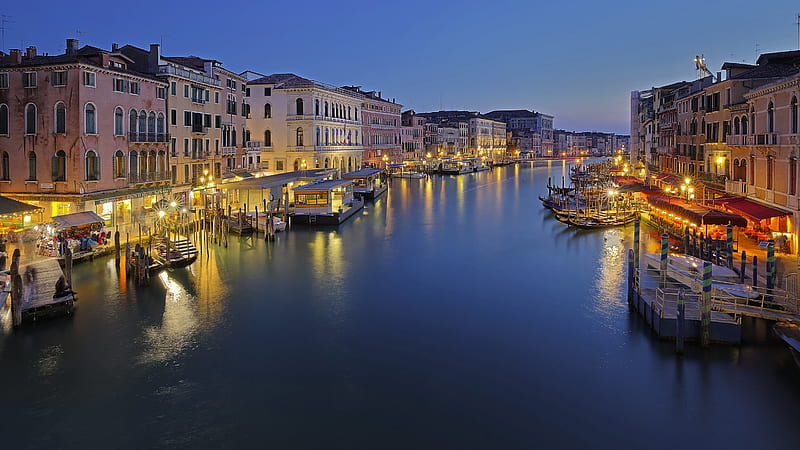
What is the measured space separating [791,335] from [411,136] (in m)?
58.5

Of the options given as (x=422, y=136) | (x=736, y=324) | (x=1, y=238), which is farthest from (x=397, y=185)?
(x=736, y=324)

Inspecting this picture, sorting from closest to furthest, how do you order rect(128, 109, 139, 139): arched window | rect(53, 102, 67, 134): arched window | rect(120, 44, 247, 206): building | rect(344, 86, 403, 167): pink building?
rect(53, 102, 67, 134): arched window < rect(128, 109, 139, 139): arched window < rect(120, 44, 247, 206): building < rect(344, 86, 403, 167): pink building

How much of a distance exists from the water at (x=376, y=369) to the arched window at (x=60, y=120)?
482 cm

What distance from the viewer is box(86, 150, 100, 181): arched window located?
18719 millimetres

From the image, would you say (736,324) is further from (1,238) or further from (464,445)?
(1,238)

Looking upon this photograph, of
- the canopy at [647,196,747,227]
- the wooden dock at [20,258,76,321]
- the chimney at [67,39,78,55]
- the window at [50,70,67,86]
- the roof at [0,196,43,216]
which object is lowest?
the wooden dock at [20,258,76,321]

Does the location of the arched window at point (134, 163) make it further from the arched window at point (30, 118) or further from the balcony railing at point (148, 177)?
the arched window at point (30, 118)

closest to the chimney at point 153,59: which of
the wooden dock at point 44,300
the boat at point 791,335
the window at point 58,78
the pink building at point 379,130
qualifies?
the window at point 58,78

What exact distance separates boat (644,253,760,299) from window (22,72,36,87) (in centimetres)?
1791

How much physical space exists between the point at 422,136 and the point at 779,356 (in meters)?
62.1

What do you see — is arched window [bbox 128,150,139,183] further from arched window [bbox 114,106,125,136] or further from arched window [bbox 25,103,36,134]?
arched window [bbox 25,103,36,134]

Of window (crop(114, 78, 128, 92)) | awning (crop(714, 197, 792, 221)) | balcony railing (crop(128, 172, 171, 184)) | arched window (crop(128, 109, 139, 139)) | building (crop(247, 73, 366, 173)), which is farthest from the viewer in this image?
building (crop(247, 73, 366, 173))

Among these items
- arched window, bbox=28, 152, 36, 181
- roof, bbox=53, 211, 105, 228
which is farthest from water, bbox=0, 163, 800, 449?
arched window, bbox=28, 152, 36, 181

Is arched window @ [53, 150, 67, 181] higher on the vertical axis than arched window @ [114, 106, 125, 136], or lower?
lower
